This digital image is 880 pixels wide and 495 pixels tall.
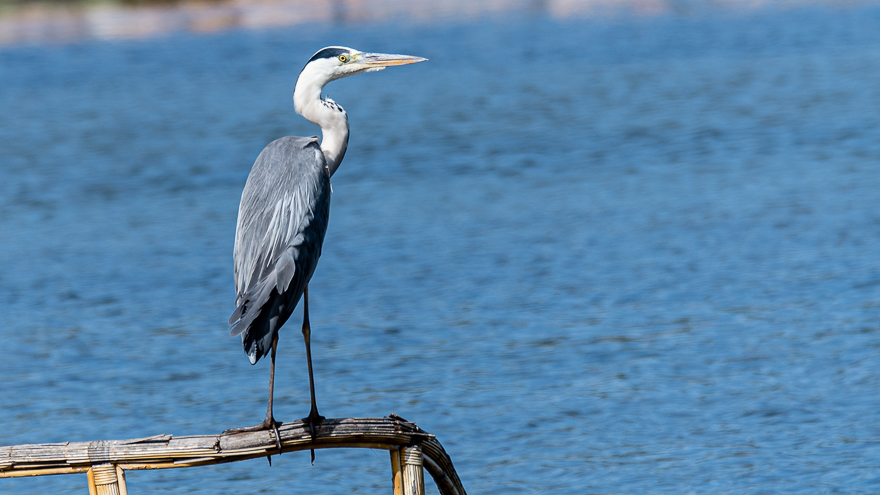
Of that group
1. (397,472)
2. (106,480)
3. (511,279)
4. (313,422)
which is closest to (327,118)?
(313,422)

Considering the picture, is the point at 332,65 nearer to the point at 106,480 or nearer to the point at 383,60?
the point at 383,60

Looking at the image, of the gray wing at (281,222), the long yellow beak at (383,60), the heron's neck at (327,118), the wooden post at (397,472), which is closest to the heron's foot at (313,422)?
the wooden post at (397,472)

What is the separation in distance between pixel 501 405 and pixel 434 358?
53.8 inches

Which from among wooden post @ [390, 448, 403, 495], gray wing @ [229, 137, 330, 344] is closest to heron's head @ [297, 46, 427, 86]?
gray wing @ [229, 137, 330, 344]

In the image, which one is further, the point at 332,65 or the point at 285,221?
the point at 332,65

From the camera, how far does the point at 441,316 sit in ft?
42.0

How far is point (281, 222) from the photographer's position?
647cm

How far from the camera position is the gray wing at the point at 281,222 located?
6.26 metres

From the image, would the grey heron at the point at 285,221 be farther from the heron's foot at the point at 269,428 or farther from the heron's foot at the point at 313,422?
the heron's foot at the point at 269,428

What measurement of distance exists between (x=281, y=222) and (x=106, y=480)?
1.68 m

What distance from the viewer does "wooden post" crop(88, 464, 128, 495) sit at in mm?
5402

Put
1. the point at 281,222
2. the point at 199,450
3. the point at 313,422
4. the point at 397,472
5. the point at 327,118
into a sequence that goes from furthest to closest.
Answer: the point at 327,118
the point at 281,222
the point at 397,472
the point at 313,422
the point at 199,450

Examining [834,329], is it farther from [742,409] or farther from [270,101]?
[270,101]

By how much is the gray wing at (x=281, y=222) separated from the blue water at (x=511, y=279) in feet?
9.88
